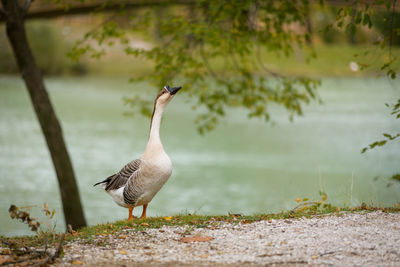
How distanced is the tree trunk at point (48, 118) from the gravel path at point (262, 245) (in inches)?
129

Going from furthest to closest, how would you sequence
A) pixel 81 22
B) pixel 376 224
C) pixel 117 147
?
pixel 81 22 < pixel 117 147 < pixel 376 224

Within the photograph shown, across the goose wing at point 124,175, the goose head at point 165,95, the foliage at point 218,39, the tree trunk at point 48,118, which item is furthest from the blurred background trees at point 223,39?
the goose wing at point 124,175

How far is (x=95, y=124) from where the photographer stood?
22.4 m

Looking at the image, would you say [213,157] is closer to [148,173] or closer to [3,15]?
[3,15]

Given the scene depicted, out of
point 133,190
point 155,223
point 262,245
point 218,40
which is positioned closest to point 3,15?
point 218,40

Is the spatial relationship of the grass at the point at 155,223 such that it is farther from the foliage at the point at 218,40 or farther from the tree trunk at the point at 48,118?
the foliage at the point at 218,40

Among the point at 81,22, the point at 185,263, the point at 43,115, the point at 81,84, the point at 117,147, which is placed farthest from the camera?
the point at 81,22

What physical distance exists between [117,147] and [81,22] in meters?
33.8

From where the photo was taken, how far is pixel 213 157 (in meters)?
16.8

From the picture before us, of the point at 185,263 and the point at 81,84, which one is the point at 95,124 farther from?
the point at 185,263

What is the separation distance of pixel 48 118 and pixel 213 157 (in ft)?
31.3

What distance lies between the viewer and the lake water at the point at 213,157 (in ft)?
38.4

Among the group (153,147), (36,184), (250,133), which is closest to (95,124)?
(250,133)

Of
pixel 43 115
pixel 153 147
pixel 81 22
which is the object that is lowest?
pixel 153 147
